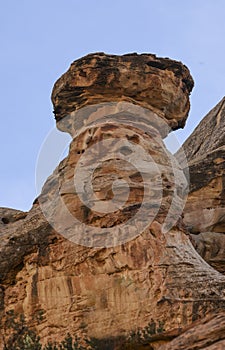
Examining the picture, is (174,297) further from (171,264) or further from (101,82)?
(101,82)

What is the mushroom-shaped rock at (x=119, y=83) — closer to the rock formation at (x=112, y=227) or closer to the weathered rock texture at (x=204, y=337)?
the rock formation at (x=112, y=227)

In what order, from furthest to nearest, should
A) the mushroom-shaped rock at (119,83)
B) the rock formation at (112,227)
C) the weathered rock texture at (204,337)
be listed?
1. the mushroom-shaped rock at (119,83)
2. the rock formation at (112,227)
3. the weathered rock texture at (204,337)

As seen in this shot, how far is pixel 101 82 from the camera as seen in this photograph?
2100 centimetres

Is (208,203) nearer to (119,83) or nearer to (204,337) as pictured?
(119,83)

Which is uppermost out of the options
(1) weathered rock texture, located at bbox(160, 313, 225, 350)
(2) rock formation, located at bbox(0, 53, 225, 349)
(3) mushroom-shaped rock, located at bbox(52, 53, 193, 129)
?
(3) mushroom-shaped rock, located at bbox(52, 53, 193, 129)

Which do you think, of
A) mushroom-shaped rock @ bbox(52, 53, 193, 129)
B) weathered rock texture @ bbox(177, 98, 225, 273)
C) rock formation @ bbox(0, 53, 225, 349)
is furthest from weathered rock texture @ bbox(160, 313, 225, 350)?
weathered rock texture @ bbox(177, 98, 225, 273)

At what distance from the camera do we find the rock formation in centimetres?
1722

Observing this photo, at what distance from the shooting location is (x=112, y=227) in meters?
A: 18.2

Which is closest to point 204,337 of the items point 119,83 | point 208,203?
point 119,83

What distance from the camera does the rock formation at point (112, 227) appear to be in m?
17.2

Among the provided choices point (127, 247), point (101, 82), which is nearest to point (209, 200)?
point (101, 82)

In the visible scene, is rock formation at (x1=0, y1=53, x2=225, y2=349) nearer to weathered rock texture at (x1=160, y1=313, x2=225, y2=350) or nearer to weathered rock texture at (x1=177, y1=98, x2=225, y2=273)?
weathered rock texture at (x1=160, y1=313, x2=225, y2=350)

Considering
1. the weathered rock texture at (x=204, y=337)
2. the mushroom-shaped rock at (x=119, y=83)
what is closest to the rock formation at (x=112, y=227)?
the mushroom-shaped rock at (x=119, y=83)

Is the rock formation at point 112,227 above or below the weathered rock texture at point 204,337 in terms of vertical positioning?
above
